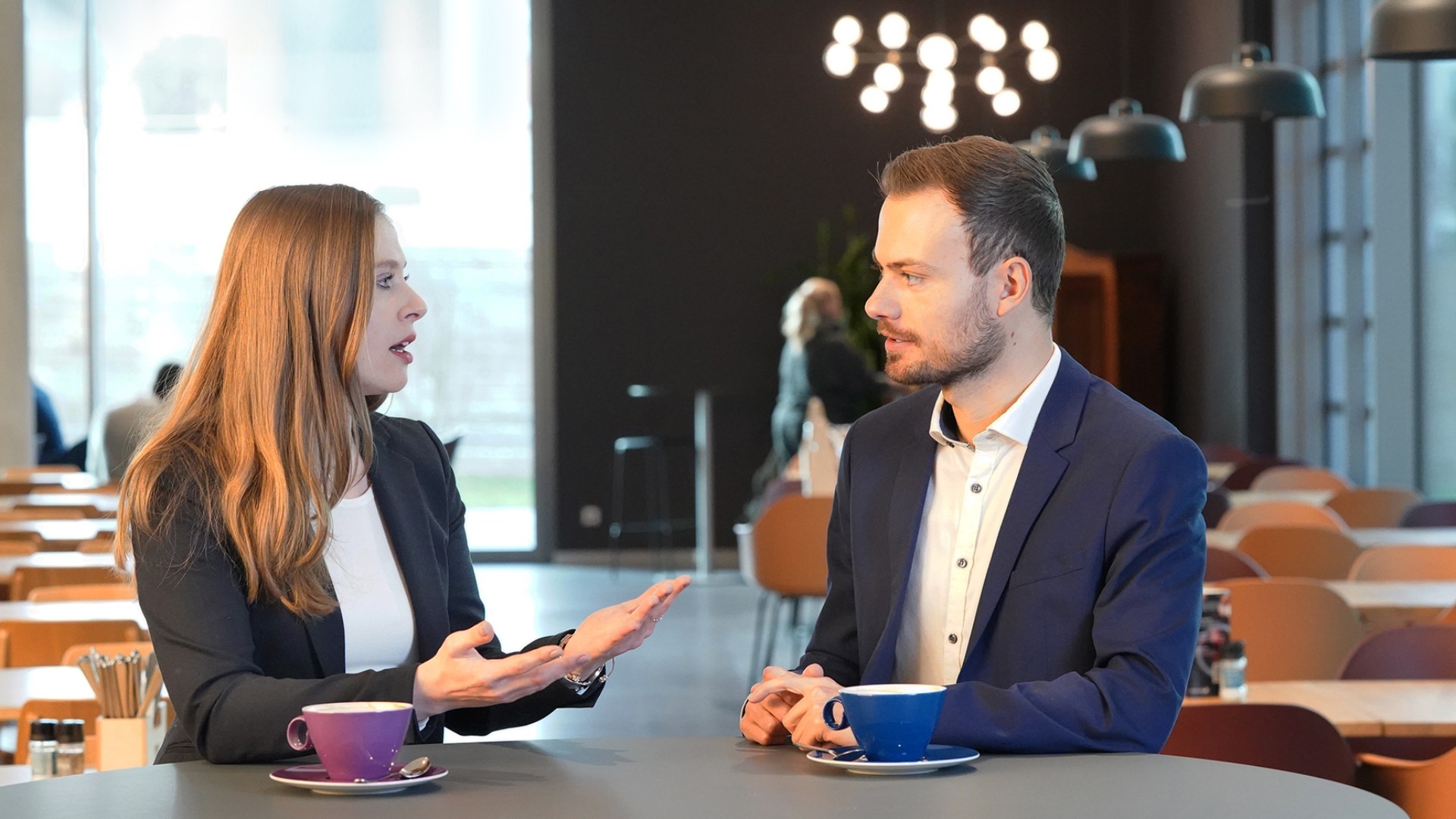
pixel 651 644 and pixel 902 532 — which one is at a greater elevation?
pixel 902 532

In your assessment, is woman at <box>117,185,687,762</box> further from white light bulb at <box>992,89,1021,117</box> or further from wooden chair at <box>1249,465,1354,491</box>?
white light bulb at <box>992,89,1021,117</box>

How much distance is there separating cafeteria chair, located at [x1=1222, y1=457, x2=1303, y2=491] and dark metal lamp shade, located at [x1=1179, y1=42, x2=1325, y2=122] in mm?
3005

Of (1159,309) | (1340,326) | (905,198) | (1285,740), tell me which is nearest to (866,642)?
(905,198)

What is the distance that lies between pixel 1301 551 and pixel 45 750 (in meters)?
3.82

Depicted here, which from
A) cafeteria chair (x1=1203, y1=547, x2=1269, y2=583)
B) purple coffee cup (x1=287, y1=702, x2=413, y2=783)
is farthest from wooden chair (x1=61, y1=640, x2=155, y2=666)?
cafeteria chair (x1=1203, y1=547, x2=1269, y2=583)

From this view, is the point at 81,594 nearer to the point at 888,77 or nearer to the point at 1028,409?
the point at 1028,409

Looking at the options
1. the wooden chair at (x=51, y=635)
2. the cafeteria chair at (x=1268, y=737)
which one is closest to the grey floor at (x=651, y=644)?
the wooden chair at (x=51, y=635)

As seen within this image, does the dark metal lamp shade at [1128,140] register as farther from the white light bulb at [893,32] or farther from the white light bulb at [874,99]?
the white light bulb at [874,99]

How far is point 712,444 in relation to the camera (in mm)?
12773

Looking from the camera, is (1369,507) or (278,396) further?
(1369,507)

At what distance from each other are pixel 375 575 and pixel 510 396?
11.4 meters

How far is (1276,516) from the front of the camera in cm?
603

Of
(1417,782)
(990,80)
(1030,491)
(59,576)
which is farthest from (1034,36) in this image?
(1030,491)

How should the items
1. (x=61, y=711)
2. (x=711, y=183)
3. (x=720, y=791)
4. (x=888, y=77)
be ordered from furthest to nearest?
(x=711, y=183) → (x=888, y=77) → (x=61, y=711) → (x=720, y=791)
